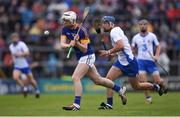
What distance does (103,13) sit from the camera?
34219 millimetres

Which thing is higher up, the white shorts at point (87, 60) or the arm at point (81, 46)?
the arm at point (81, 46)

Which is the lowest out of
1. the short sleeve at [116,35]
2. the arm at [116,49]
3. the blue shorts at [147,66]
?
the blue shorts at [147,66]

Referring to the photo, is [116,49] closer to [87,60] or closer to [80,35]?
[87,60]

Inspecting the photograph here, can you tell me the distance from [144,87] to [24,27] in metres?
14.7

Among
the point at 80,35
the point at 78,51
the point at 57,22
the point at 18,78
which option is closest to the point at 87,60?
the point at 78,51

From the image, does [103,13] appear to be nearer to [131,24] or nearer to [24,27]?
[131,24]

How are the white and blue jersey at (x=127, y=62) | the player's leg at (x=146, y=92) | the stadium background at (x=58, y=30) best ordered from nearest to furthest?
the white and blue jersey at (x=127, y=62) → the player's leg at (x=146, y=92) → the stadium background at (x=58, y=30)

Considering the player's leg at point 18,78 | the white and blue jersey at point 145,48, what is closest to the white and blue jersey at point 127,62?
the white and blue jersey at point 145,48

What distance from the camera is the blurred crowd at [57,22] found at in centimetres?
3225

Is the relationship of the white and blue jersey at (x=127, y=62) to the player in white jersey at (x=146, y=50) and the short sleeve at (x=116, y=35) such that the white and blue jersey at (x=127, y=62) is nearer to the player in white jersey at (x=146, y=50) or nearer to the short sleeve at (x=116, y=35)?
the short sleeve at (x=116, y=35)

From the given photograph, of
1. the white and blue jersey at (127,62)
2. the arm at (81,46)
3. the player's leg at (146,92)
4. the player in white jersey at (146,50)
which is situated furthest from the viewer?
the player in white jersey at (146,50)

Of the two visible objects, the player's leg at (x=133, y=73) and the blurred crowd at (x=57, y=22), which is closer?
the player's leg at (x=133, y=73)

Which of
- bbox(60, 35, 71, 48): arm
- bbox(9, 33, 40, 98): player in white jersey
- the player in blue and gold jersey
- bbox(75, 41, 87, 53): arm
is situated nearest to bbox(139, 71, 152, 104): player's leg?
the player in blue and gold jersey

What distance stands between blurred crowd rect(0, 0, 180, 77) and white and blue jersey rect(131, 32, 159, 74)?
8.82m
